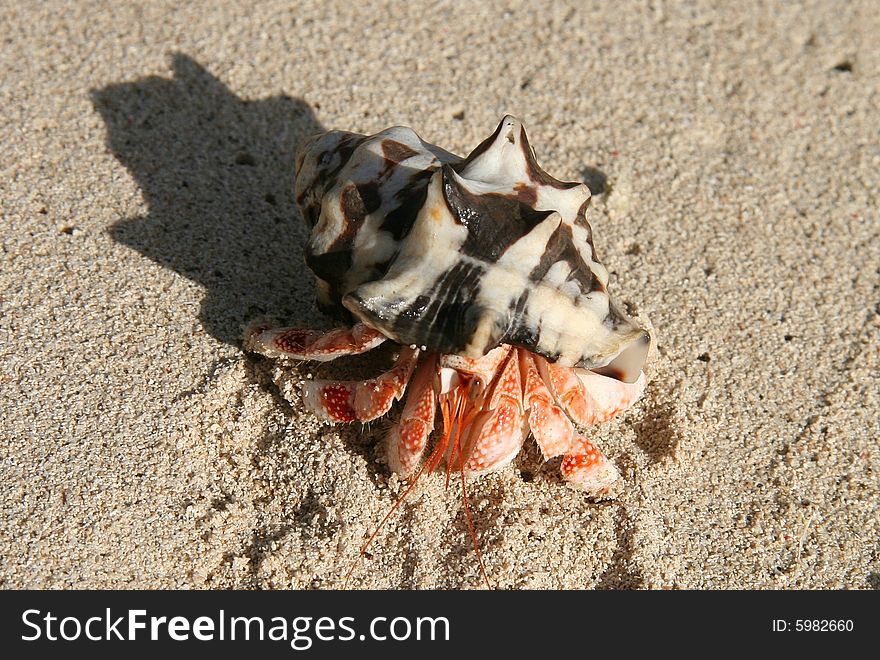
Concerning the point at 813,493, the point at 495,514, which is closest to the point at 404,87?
the point at 495,514

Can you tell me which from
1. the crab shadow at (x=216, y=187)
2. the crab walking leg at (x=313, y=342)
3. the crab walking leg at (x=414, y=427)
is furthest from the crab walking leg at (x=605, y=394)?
→ the crab shadow at (x=216, y=187)

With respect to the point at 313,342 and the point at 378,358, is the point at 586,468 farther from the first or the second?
the point at 313,342

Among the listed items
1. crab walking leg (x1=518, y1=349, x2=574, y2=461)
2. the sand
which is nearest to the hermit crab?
crab walking leg (x1=518, y1=349, x2=574, y2=461)

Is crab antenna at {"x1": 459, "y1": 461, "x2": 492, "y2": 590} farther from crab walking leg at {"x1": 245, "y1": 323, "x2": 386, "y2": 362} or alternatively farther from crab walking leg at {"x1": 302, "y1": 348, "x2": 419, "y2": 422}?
crab walking leg at {"x1": 245, "y1": 323, "x2": 386, "y2": 362}

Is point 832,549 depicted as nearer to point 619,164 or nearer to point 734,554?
point 734,554
